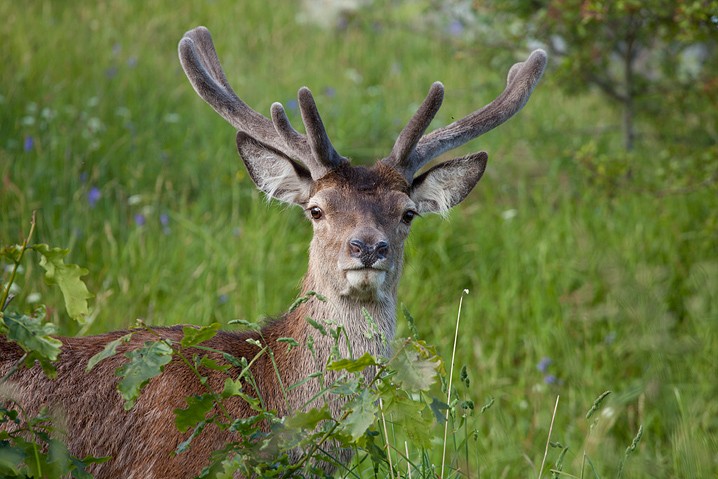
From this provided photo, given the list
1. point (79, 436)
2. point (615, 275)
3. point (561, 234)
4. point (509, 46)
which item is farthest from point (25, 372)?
point (509, 46)

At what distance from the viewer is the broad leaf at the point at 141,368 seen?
2.49 metres

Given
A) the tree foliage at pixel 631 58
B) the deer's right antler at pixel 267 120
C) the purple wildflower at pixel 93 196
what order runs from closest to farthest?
the deer's right antler at pixel 267 120
the purple wildflower at pixel 93 196
the tree foliage at pixel 631 58

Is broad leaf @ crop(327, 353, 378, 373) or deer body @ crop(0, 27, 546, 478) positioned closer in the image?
broad leaf @ crop(327, 353, 378, 373)

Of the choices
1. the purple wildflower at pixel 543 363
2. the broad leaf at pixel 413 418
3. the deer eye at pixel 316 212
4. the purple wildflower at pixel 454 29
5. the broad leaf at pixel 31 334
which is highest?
the purple wildflower at pixel 454 29

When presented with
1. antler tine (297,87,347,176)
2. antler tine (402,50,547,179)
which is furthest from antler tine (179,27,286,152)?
antler tine (402,50,547,179)

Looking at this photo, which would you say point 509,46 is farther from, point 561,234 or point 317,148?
point 317,148

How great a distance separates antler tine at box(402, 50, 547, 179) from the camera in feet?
14.5

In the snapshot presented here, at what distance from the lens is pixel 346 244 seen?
387 cm

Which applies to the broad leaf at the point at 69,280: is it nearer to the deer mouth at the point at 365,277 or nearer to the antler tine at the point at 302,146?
the deer mouth at the point at 365,277

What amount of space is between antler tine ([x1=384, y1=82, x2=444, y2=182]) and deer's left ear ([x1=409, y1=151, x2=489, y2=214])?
0.16m

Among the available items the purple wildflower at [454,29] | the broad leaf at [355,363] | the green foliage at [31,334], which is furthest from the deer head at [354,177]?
the purple wildflower at [454,29]

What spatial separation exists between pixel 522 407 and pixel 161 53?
16.5ft

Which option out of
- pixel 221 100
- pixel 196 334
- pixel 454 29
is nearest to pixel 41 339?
pixel 196 334

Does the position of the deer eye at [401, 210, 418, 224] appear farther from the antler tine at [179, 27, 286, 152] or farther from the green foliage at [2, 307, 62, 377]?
the green foliage at [2, 307, 62, 377]
